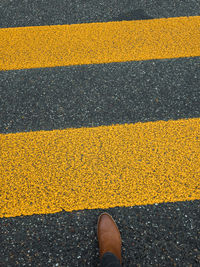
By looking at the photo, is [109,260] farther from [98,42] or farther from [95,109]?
[98,42]

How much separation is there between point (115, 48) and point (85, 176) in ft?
5.01

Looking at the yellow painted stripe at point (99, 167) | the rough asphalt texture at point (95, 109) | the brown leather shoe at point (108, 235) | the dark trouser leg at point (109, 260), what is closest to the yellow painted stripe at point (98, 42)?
the rough asphalt texture at point (95, 109)

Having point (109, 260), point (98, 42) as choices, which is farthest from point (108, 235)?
point (98, 42)

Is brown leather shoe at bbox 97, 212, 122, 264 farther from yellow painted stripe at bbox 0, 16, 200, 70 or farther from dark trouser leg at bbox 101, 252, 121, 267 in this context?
yellow painted stripe at bbox 0, 16, 200, 70

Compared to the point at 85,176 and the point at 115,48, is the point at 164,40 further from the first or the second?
the point at 85,176

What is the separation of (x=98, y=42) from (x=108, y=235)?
205 cm

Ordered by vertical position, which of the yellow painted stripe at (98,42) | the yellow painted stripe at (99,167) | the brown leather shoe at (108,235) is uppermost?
the yellow painted stripe at (98,42)

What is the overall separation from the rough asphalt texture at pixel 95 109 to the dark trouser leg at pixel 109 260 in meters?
0.11

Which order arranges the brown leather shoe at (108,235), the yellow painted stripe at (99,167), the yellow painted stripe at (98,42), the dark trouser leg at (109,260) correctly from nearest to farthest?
1. the dark trouser leg at (109,260)
2. the brown leather shoe at (108,235)
3. the yellow painted stripe at (99,167)
4. the yellow painted stripe at (98,42)

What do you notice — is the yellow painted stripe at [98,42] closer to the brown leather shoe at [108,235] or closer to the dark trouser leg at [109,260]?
the brown leather shoe at [108,235]

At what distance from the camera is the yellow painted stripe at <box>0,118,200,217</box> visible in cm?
204

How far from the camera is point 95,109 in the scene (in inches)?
98.4

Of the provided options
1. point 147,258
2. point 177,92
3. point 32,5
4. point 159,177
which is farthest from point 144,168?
point 32,5

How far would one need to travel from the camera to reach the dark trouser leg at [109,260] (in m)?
1.76
